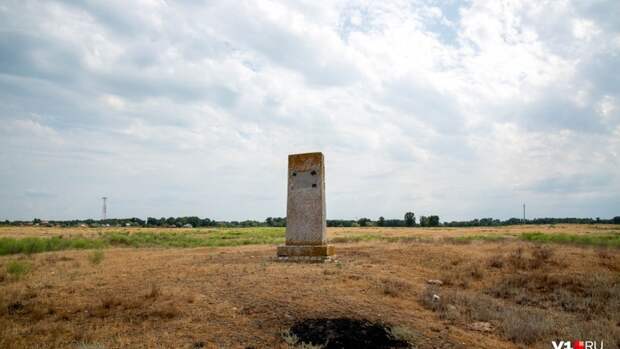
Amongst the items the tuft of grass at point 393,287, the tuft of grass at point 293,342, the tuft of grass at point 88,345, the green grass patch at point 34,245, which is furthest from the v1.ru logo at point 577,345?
the green grass patch at point 34,245

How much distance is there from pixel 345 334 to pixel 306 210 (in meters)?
7.44

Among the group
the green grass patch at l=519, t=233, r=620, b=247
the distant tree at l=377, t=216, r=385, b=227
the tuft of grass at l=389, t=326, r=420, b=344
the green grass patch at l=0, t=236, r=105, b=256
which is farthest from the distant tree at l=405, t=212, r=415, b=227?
the tuft of grass at l=389, t=326, r=420, b=344

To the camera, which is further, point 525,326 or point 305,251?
point 305,251

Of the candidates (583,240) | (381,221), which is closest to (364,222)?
(381,221)

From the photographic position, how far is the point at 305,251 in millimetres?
13461

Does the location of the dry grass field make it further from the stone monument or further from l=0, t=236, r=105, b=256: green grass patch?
l=0, t=236, r=105, b=256: green grass patch

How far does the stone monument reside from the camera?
13.6 m

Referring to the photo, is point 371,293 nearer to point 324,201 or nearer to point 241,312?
point 241,312

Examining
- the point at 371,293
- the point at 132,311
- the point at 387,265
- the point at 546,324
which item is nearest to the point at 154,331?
the point at 132,311

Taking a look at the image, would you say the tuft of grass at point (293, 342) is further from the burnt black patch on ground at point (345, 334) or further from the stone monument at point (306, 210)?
the stone monument at point (306, 210)

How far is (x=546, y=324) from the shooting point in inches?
325

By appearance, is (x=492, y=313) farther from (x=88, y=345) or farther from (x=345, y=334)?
(x=88, y=345)

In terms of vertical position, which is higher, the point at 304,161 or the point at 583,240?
the point at 304,161

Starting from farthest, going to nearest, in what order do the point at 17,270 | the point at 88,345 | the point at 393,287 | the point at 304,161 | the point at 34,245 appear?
the point at 34,245, the point at 304,161, the point at 17,270, the point at 393,287, the point at 88,345
